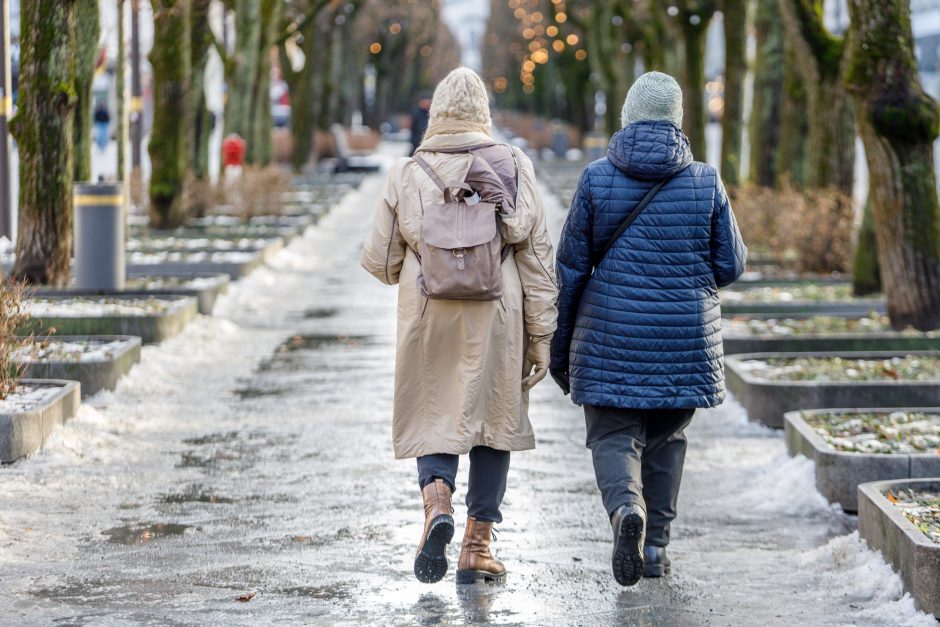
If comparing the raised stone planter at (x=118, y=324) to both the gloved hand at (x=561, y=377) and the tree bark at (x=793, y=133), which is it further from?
the tree bark at (x=793, y=133)

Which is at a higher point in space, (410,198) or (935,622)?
(410,198)

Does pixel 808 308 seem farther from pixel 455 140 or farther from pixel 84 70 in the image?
pixel 455 140

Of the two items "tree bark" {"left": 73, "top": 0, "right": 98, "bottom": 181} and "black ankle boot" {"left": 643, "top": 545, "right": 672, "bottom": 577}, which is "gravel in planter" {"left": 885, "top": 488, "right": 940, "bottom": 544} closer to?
"black ankle boot" {"left": 643, "top": 545, "right": 672, "bottom": 577}

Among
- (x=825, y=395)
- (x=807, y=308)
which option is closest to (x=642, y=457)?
(x=825, y=395)

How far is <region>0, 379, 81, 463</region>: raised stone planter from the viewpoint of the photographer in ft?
27.3

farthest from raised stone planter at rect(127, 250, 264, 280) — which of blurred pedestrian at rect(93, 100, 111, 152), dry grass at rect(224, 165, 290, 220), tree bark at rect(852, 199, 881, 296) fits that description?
blurred pedestrian at rect(93, 100, 111, 152)

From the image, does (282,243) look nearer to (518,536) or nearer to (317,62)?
(518,536)

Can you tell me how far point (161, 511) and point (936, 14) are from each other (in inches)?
2612

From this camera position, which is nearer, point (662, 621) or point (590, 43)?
point (662, 621)

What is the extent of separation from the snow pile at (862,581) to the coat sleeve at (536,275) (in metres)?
1.44

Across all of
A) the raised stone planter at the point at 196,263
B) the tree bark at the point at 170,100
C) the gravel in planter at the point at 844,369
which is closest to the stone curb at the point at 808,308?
the gravel in planter at the point at 844,369

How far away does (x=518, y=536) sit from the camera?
23.6 feet

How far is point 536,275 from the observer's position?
6301 millimetres

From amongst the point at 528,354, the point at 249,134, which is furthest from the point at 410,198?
the point at 249,134
